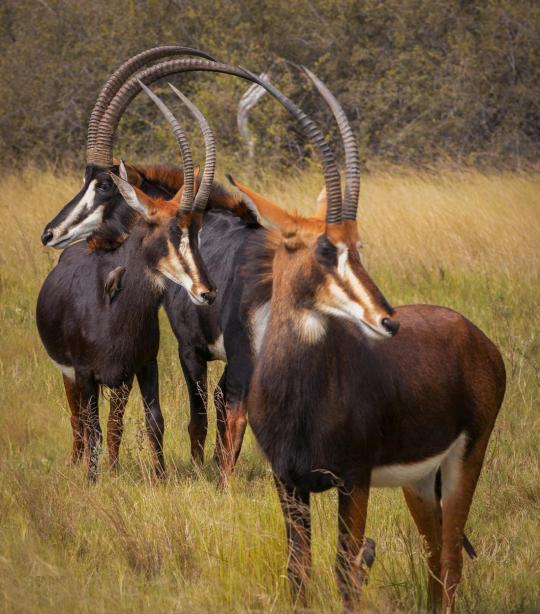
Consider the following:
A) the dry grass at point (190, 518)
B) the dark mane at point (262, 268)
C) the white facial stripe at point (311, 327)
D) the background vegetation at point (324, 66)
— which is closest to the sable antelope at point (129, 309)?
the dry grass at point (190, 518)

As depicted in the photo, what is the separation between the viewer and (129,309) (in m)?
5.70

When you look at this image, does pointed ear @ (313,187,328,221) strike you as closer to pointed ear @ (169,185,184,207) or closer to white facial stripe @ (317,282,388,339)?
white facial stripe @ (317,282,388,339)

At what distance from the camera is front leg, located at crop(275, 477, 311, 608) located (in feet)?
11.6

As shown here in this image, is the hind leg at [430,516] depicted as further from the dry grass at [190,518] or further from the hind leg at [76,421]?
the hind leg at [76,421]

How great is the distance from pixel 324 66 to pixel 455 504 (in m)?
16.5

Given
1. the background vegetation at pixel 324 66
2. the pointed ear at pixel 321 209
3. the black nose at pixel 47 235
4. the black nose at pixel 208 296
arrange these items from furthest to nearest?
the background vegetation at pixel 324 66, the black nose at pixel 47 235, the black nose at pixel 208 296, the pointed ear at pixel 321 209

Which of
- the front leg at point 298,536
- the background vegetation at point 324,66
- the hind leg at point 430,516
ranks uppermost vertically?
the front leg at point 298,536

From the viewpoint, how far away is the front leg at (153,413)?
5605mm

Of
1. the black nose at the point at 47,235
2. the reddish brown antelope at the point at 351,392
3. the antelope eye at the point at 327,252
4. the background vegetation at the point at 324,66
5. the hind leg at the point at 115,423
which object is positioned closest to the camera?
the reddish brown antelope at the point at 351,392

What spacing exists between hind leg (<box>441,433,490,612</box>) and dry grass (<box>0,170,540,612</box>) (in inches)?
5.3

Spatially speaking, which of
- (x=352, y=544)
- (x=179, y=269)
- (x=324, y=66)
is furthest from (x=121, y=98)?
(x=324, y=66)

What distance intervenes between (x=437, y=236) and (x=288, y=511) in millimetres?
7759

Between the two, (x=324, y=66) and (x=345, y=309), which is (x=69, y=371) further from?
(x=324, y=66)

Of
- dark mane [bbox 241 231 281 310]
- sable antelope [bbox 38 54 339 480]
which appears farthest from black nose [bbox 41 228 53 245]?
dark mane [bbox 241 231 281 310]
